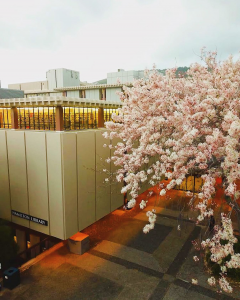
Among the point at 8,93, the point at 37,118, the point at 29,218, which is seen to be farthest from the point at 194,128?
the point at 8,93

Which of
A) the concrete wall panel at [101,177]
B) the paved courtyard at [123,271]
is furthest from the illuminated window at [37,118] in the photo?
the paved courtyard at [123,271]

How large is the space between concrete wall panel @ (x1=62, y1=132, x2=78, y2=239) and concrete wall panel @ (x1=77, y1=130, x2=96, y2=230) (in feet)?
1.22

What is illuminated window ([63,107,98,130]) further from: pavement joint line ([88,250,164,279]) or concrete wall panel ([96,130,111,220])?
pavement joint line ([88,250,164,279])

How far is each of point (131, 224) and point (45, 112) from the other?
409 inches

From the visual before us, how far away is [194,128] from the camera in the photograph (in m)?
8.89

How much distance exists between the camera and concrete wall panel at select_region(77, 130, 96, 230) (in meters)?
13.9

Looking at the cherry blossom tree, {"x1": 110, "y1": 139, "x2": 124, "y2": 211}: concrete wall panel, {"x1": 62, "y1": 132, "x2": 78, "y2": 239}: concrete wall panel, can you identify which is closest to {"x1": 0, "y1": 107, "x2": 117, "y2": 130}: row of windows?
{"x1": 62, "y1": 132, "x2": 78, "y2": 239}: concrete wall panel

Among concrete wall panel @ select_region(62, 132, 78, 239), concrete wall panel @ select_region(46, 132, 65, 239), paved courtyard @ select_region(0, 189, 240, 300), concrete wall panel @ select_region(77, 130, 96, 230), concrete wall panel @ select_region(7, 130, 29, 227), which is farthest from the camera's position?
concrete wall panel @ select_region(7, 130, 29, 227)

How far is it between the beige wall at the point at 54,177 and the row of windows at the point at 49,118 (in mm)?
1051

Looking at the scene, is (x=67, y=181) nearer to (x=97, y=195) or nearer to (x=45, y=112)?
(x=97, y=195)

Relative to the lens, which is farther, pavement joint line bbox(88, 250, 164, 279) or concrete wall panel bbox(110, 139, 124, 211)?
concrete wall panel bbox(110, 139, 124, 211)

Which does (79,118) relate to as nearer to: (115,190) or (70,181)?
(70,181)

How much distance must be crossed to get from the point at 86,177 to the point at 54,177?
218 cm

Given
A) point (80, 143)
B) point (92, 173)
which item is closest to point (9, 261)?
point (92, 173)
